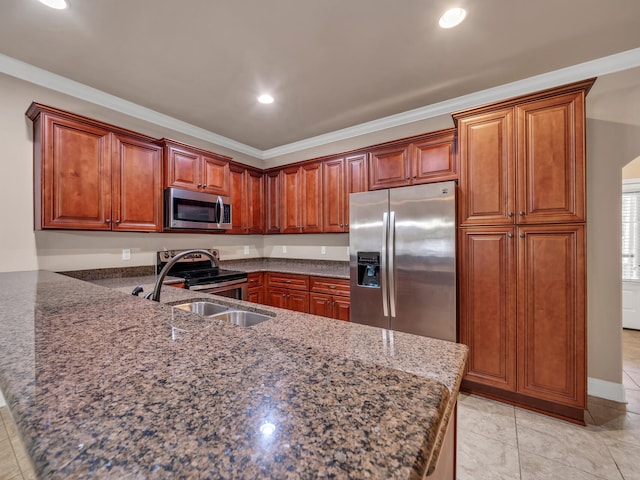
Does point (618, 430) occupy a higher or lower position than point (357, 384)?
lower

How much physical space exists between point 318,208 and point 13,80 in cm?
292

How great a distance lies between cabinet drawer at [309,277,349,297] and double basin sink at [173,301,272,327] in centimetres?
167

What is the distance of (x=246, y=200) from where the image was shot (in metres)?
3.91

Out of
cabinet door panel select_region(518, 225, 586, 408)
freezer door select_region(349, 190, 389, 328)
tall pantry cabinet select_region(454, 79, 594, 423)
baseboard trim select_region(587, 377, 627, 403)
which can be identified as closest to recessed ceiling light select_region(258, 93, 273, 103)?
freezer door select_region(349, 190, 389, 328)

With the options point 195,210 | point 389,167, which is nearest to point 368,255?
point 389,167

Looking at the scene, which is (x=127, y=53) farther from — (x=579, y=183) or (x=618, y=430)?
(x=618, y=430)

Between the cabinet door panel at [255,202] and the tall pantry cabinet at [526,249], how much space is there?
265 centimetres

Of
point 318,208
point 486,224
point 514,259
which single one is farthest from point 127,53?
point 514,259

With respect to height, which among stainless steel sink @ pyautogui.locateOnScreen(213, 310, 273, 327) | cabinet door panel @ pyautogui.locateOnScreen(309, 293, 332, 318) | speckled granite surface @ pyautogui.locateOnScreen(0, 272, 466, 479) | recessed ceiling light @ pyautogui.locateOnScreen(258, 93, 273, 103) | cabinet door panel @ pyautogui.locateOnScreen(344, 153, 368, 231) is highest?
recessed ceiling light @ pyautogui.locateOnScreen(258, 93, 273, 103)

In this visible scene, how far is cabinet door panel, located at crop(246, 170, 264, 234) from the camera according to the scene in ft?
13.0

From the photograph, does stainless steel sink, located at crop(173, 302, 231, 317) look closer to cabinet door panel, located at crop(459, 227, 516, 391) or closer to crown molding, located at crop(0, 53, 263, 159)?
cabinet door panel, located at crop(459, 227, 516, 391)

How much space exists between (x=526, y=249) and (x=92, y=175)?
3.57 meters

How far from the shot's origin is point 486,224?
2273 millimetres

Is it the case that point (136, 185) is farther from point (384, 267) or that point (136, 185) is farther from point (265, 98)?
point (384, 267)
